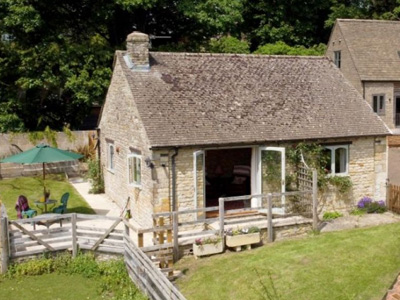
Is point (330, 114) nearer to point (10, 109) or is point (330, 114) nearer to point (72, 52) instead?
point (72, 52)

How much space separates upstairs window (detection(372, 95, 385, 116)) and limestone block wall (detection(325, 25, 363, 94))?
1625 mm

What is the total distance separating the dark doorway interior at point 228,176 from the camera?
66.6 feet

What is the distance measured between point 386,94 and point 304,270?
26554 mm

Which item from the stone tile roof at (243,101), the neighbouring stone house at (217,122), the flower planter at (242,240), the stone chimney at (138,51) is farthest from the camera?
the stone chimney at (138,51)

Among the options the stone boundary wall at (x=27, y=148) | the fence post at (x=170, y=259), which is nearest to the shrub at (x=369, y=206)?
the fence post at (x=170, y=259)

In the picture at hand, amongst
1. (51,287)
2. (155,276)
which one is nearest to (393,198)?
(155,276)

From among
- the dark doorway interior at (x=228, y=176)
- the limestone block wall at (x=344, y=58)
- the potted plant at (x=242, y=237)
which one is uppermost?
the limestone block wall at (x=344, y=58)

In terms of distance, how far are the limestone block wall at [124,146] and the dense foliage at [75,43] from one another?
8.68 m

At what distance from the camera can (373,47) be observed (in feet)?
118

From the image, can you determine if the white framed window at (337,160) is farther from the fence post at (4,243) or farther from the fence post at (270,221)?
the fence post at (4,243)

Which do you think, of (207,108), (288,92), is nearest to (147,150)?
(207,108)

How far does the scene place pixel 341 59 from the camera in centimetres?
3700

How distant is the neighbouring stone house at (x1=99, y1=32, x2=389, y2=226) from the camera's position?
1611cm

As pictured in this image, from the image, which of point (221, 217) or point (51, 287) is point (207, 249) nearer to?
point (221, 217)
